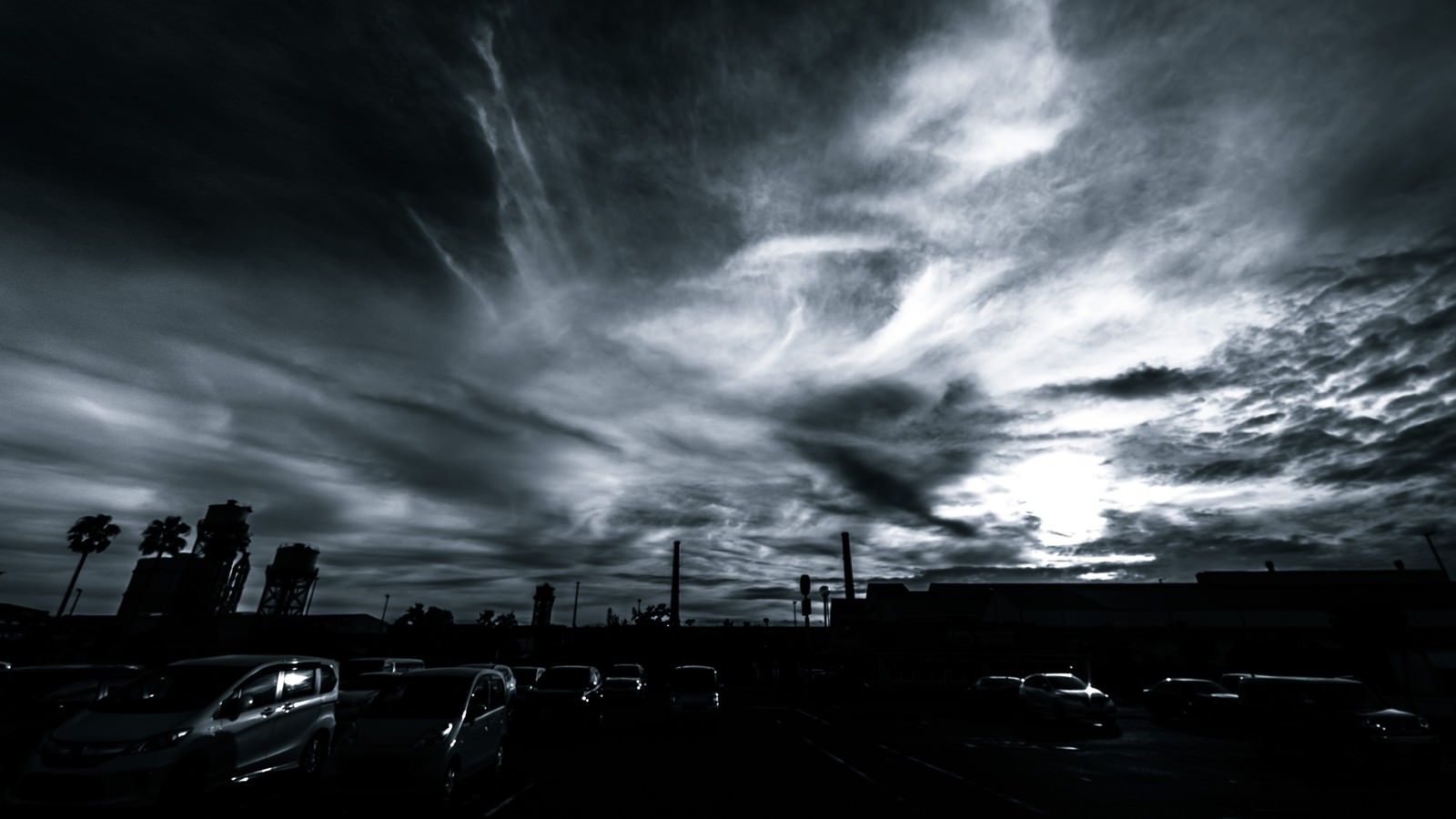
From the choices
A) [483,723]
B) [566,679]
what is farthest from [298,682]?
[566,679]

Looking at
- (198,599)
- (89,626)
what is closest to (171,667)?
(198,599)

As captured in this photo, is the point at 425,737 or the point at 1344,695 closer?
the point at 425,737

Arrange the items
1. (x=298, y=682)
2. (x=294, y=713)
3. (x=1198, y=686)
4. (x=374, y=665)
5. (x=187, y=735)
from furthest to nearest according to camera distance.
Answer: (x=1198, y=686) → (x=374, y=665) → (x=298, y=682) → (x=294, y=713) → (x=187, y=735)

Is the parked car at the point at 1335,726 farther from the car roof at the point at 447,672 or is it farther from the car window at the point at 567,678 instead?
the car roof at the point at 447,672

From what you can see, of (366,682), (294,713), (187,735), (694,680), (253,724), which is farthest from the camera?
(694,680)

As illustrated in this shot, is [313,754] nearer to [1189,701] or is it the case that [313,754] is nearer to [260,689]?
[260,689]

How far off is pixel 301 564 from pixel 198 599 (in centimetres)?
1070

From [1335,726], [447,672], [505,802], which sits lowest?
[505,802]

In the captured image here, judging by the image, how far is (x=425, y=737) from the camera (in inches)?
347

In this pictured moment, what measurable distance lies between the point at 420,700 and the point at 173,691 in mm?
3296

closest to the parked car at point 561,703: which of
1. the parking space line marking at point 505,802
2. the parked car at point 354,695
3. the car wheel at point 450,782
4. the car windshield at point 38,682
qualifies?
the parked car at point 354,695

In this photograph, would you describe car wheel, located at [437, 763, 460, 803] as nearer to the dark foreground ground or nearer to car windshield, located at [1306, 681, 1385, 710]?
the dark foreground ground

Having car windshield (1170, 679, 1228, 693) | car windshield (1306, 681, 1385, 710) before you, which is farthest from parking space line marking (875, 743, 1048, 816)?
car windshield (1170, 679, 1228, 693)

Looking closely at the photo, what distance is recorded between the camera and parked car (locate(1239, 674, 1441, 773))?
1305cm
